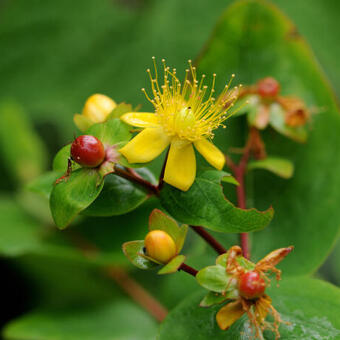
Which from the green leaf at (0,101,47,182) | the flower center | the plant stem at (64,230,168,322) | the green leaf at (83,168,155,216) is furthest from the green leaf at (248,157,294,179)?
the green leaf at (0,101,47,182)

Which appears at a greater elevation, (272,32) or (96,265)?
(272,32)

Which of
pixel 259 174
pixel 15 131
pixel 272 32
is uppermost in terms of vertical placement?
pixel 272 32

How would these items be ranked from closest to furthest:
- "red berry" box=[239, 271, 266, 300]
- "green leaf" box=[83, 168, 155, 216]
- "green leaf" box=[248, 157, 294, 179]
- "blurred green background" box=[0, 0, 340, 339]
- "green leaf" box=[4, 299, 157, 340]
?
"red berry" box=[239, 271, 266, 300]
"green leaf" box=[83, 168, 155, 216]
"green leaf" box=[248, 157, 294, 179]
"green leaf" box=[4, 299, 157, 340]
"blurred green background" box=[0, 0, 340, 339]

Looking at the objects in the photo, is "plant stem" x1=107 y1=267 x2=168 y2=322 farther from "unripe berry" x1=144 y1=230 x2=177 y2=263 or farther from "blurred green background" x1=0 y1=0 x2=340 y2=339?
"unripe berry" x1=144 y1=230 x2=177 y2=263

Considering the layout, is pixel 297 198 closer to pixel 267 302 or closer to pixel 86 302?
pixel 267 302

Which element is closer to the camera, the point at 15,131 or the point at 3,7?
the point at 15,131

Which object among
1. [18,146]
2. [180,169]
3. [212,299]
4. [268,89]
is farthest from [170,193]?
[18,146]

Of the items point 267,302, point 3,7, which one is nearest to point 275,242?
point 267,302

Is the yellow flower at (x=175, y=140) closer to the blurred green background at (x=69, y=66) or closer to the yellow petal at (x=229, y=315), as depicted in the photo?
the yellow petal at (x=229, y=315)
